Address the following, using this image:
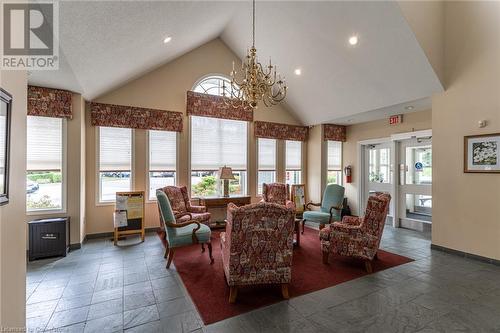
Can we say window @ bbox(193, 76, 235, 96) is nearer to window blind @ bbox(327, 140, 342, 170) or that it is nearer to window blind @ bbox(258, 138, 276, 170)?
window blind @ bbox(258, 138, 276, 170)

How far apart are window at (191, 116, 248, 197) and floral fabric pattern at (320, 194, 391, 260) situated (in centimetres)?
322

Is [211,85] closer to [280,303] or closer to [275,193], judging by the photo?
[275,193]

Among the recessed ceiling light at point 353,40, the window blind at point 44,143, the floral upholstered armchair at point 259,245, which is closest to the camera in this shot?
the floral upholstered armchair at point 259,245

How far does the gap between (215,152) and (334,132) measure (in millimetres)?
3600

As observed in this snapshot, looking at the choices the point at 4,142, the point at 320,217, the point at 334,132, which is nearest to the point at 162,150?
the point at 320,217

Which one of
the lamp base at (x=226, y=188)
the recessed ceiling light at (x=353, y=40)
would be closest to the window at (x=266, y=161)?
the lamp base at (x=226, y=188)

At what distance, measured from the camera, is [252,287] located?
112 inches

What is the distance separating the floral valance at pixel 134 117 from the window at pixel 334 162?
4.49m

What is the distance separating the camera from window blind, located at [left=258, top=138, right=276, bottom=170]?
6.50 meters

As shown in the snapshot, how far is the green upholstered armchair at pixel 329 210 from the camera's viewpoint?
499 cm

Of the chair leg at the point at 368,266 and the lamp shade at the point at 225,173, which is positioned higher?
the lamp shade at the point at 225,173

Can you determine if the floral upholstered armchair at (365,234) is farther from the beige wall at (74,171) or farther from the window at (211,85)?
the beige wall at (74,171)

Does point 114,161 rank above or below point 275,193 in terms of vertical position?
above

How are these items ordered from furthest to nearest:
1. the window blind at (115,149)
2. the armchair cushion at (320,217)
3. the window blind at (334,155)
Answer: the window blind at (334,155)
the armchair cushion at (320,217)
the window blind at (115,149)
